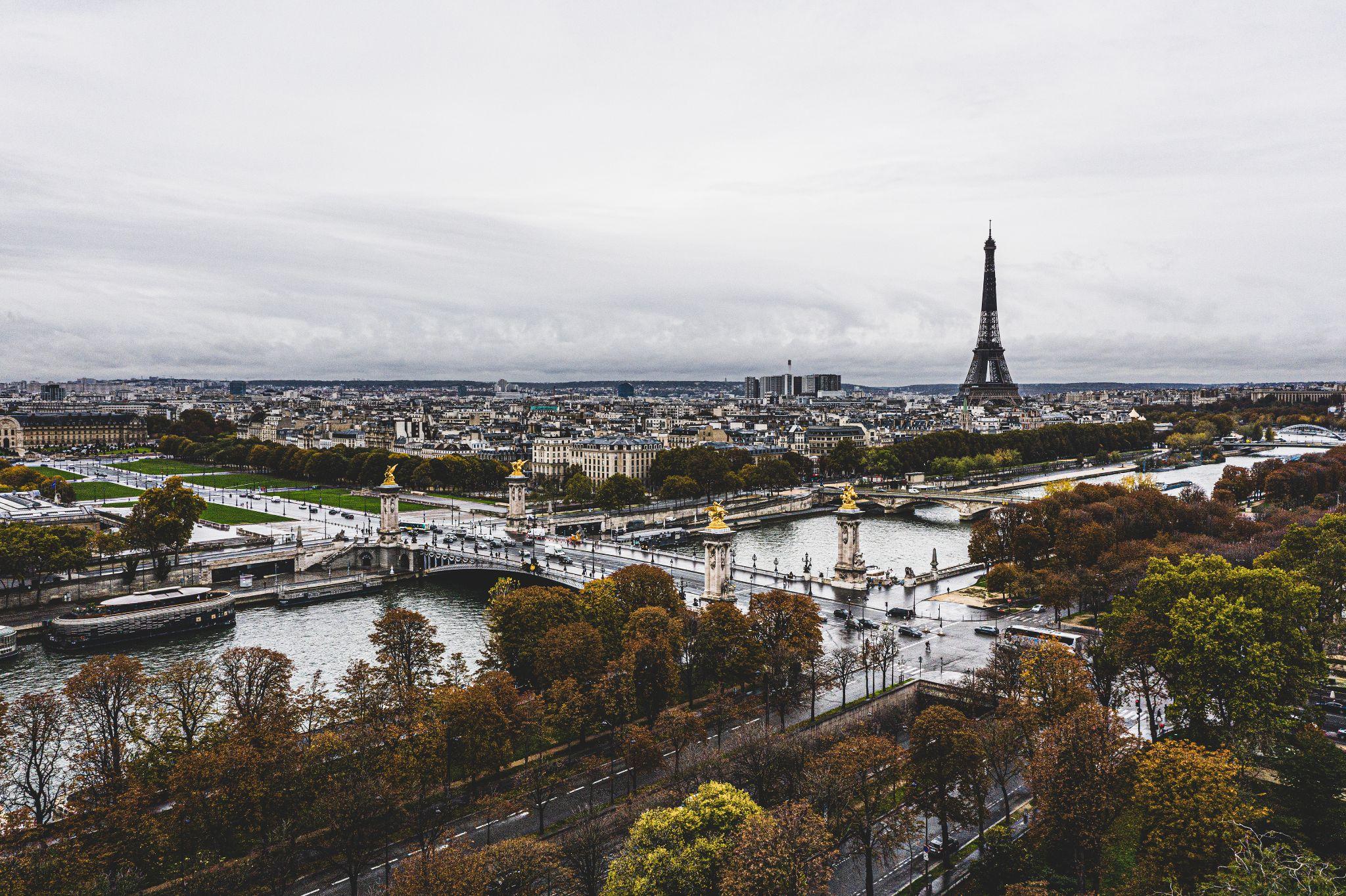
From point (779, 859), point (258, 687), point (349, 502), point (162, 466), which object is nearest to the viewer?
point (779, 859)

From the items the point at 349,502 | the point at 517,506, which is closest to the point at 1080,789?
the point at 517,506

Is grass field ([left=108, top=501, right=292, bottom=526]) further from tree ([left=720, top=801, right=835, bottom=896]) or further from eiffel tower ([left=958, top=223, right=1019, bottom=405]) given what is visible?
eiffel tower ([left=958, top=223, right=1019, bottom=405])

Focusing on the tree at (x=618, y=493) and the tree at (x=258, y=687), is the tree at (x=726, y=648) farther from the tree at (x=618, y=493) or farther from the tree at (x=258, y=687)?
the tree at (x=618, y=493)

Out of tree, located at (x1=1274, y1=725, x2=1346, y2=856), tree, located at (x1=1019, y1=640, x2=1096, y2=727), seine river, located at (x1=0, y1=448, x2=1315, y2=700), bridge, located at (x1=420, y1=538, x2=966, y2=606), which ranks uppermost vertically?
tree, located at (x1=1019, y1=640, x2=1096, y2=727)

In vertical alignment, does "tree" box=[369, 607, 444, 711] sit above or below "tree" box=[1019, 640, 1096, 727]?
below

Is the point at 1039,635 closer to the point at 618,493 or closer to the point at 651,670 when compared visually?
the point at 651,670

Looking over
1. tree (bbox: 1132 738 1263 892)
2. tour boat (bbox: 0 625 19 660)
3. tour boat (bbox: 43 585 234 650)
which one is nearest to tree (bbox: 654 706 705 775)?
tree (bbox: 1132 738 1263 892)

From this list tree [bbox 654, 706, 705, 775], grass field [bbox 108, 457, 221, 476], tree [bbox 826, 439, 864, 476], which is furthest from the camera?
grass field [bbox 108, 457, 221, 476]
